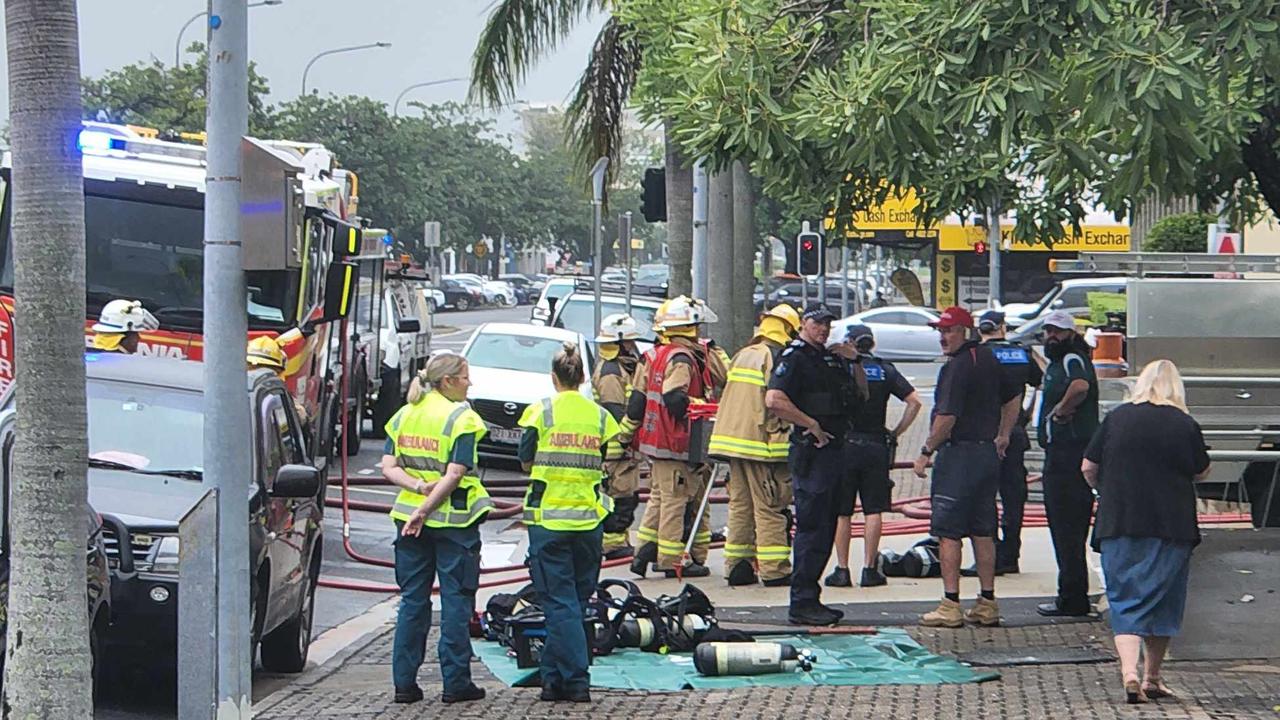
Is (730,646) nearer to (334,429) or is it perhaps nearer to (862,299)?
(334,429)

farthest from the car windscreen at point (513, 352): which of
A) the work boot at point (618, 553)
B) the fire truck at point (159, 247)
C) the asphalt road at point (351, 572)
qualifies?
the work boot at point (618, 553)

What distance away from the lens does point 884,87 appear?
814 centimetres

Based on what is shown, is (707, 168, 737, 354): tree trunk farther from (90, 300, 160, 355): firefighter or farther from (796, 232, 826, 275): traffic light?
(90, 300, 160, 355): firefighter

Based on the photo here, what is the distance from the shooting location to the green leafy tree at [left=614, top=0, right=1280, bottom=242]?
7.65 meters

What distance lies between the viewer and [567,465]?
885cm

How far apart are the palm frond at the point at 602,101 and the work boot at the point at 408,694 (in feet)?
45.7

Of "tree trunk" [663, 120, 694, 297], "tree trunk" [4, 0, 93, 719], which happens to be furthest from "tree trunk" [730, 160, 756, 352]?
"tree trunk" [4, 0, 93, 719]

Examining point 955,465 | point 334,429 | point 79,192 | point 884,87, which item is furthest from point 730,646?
point 334,429

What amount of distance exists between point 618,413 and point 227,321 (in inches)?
254

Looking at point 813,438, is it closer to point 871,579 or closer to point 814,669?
point 871,579

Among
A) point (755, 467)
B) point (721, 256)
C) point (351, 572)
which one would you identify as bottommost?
point (351, 572)

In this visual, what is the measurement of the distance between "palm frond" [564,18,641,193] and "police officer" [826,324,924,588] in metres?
10.4

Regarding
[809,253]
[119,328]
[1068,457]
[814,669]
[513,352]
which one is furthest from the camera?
[809,253]

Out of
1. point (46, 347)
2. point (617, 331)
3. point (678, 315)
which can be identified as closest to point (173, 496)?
point (46, 347)
